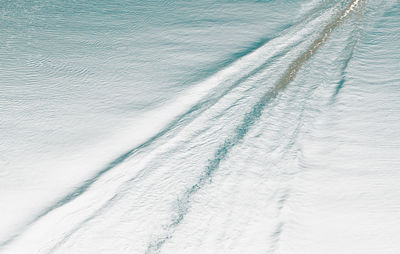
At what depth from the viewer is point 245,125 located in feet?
3.99

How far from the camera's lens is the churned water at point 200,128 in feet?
3.14

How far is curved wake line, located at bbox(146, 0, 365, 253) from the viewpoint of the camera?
97cm

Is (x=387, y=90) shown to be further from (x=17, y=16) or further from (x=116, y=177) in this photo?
(x=17, y=16)

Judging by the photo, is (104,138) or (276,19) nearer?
(104,138)

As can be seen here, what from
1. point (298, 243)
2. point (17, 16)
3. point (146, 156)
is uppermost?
point (17, 16)

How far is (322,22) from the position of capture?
1635 millimetres

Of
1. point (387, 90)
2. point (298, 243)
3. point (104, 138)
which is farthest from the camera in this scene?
point (387, 90)

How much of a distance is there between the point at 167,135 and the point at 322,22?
28.2 inches

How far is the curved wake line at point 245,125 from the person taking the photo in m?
0.97

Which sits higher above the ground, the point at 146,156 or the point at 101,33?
the point at 101,33

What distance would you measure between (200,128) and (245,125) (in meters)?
0.10

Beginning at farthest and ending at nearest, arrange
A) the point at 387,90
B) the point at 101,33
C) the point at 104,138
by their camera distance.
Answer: the point at 101,33 < the point at 387,90 < the point at 104,138

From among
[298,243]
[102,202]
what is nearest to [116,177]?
[102,202]

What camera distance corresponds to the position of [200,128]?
120 cm
